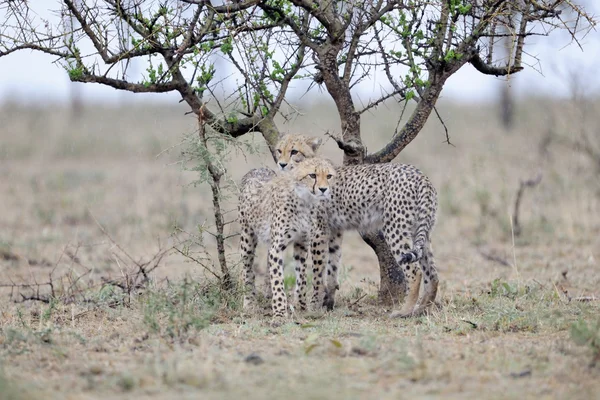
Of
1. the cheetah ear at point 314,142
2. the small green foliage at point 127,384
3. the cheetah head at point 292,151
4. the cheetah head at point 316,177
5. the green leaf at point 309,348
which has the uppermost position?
the cheetah ear at point 314,142

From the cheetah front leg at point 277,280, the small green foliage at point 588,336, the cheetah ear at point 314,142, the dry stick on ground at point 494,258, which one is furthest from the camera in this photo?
the dry stick on ground at point 494,258

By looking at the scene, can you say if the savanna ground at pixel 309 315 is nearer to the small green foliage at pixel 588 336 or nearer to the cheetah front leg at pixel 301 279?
the small green foliage at pixel 588 336

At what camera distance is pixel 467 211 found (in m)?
10.2

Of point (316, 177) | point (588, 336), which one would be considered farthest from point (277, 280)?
point (588, 336)

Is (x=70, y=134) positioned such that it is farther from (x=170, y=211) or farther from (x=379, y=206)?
(x=379, y=206)

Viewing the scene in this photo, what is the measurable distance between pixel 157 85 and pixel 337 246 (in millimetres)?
1850

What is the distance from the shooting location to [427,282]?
5.64 m

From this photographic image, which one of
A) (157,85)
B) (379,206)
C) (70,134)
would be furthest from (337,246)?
(70,134)

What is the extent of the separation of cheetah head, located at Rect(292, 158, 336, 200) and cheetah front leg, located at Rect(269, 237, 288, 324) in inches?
16.7

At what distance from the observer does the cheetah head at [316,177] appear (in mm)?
5434

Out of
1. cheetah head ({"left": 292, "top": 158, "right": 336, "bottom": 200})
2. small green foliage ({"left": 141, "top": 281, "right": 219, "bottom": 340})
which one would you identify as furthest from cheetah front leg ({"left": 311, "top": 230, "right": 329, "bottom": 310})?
small green foliage ({"left": 141, "top": 281, "right": 219, "bottom": 340})

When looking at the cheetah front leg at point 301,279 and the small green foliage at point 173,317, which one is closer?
the small green foliage at point 173,317

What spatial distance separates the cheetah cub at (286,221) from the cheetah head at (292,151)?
0.13 metres

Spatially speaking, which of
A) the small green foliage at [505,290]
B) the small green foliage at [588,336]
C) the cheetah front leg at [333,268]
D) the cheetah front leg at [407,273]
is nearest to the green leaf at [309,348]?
the small green foliage at [588,336]
